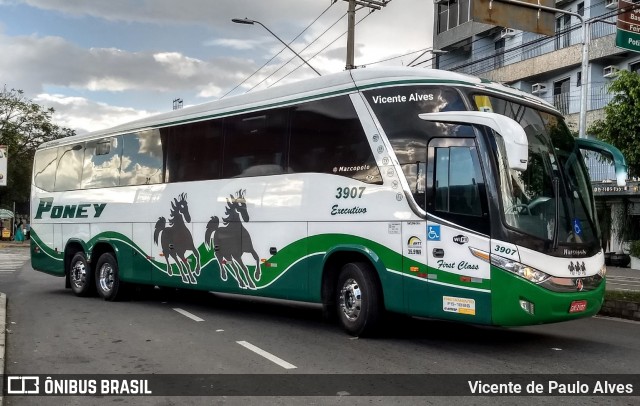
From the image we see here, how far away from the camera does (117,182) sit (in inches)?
589

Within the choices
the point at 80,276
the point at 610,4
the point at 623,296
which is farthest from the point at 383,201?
the point at 610,4

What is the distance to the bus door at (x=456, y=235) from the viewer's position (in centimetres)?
827

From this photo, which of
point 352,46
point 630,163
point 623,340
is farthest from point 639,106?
point 623,340

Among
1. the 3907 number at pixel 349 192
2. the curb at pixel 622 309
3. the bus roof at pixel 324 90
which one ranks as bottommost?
the curb at pixel 622 309

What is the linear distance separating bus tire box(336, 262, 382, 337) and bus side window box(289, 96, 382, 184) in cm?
129

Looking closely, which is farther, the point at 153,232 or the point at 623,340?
the point at 153,232

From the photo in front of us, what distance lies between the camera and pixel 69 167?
54.5 feet

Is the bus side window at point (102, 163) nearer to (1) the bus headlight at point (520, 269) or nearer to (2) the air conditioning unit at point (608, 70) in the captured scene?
(1) the bus headlight at point (520, 269)

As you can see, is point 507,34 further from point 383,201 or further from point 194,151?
point 383,201

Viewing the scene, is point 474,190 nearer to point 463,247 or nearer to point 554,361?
point 463,247

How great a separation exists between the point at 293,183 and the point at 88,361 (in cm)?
401

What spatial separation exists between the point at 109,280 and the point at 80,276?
120cm

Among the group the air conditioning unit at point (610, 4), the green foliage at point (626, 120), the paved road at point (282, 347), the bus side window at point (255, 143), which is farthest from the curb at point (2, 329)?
the air conditioning unit at point (610, 4)

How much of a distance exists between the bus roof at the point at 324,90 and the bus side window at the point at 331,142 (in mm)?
215
